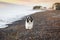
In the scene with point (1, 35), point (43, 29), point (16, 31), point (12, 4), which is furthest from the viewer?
point (12, 4)

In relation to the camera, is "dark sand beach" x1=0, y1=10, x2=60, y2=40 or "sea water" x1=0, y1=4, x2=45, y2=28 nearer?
"dark sand beach" x1=0, y1=10, x2=60, y2=40

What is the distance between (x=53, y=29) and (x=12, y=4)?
6.69 feet

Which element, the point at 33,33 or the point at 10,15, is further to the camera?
the point at 10,15

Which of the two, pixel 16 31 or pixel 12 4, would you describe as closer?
pixel 16 31

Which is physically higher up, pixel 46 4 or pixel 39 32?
pixel 46 4

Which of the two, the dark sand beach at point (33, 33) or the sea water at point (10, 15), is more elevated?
the sea water at point (10, 15)

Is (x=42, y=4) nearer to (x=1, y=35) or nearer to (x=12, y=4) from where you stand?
(x=12, y=4)

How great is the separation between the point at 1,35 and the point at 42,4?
7.99 ft

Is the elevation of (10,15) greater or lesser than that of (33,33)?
greater

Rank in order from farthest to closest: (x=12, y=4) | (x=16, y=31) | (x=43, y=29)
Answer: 1. (x=12, y=4)
2. (x=43, y=29)
3. (x=16, y=31)

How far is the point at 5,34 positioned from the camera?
179 centimetres

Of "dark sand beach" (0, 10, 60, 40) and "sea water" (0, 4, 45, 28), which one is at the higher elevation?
"sea water" (0, 4, 45, 28)

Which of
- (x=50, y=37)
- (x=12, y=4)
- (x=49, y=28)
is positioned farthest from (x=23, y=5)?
(x=50, y=37)

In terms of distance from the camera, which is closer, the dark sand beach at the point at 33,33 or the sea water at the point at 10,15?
the dark sand beach at the point at 33,33
